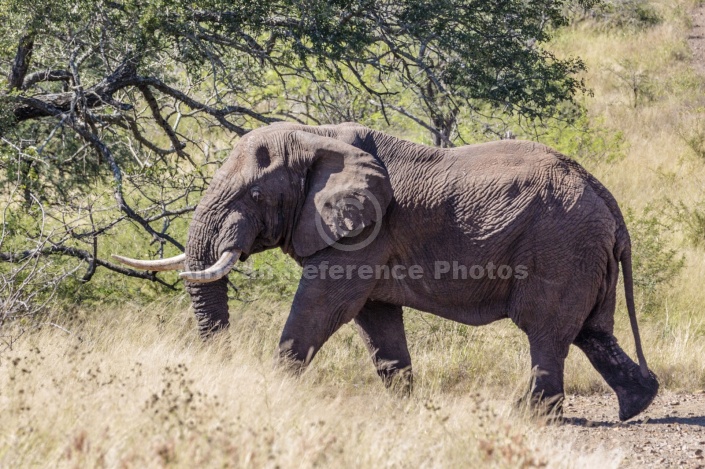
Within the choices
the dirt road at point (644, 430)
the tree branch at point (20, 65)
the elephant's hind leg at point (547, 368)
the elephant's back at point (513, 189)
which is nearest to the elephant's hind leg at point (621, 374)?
the dirt road at point (644, 430)

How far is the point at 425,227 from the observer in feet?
24.1

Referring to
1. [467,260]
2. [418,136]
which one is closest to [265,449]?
[467,260]

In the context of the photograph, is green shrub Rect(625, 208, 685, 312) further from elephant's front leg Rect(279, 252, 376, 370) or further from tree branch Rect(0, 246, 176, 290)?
tree branch Rect(0, 246, 176, 290)

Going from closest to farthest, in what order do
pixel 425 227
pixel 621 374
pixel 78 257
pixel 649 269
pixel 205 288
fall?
pixel 425 227 < pixel 205 288 < pixel 621 374 < pixel 78 257 < pixel 649 269

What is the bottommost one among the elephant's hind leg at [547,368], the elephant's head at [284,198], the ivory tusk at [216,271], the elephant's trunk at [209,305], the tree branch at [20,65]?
the elephant's hind leg at [547,368]

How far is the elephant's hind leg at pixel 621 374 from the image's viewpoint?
24.7 feet

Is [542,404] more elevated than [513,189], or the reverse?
[513,189]

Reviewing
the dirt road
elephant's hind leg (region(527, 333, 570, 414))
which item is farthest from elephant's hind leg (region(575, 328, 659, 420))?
elephant's hind leg (region(527, 333, 570, 414))

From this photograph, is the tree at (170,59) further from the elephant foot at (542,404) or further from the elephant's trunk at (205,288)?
the elephant foot at (542,404)

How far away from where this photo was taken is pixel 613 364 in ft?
25.0

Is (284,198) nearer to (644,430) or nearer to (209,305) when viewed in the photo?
(209,305)

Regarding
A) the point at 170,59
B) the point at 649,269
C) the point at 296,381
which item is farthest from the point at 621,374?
the point at 170,59

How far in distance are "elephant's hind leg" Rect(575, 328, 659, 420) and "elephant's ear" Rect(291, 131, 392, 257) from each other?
1.90m

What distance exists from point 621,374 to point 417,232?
1872 millimetres
